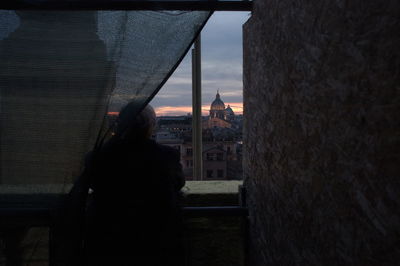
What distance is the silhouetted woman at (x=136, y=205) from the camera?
182 cm

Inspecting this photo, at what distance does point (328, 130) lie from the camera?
1.12 m

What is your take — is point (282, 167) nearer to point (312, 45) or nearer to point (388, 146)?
point (312, 45)

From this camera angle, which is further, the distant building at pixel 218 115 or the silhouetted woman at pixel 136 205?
the distant building at pixel 218 115

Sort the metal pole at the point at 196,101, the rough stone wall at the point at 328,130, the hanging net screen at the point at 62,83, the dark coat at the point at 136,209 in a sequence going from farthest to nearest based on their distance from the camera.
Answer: the metal pole at the point at 196,101 < the dark coat at the point at 136,209 < the hanging net screen at the point at 62,83 < the rough stone wall at the point at 328,130

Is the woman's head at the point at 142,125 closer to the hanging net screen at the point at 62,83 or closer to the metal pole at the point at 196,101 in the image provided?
the hanging net screen at the point at 62,83

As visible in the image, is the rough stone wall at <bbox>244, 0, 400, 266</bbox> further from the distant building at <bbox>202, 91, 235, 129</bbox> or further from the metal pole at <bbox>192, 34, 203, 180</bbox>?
the distant building at <bbox>202, 91, 235, 129</bbox>

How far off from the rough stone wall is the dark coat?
45 cm

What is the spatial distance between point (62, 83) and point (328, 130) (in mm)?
1097

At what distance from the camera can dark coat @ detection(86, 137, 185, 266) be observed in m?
1.82

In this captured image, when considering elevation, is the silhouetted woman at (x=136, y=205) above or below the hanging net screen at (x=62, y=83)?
below

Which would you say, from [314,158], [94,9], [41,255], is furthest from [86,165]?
[314,158]

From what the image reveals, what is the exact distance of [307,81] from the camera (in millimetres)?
1258

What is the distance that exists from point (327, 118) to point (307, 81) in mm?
185

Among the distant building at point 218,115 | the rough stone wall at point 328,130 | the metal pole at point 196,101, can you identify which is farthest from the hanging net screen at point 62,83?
the distant building at point 218,115
